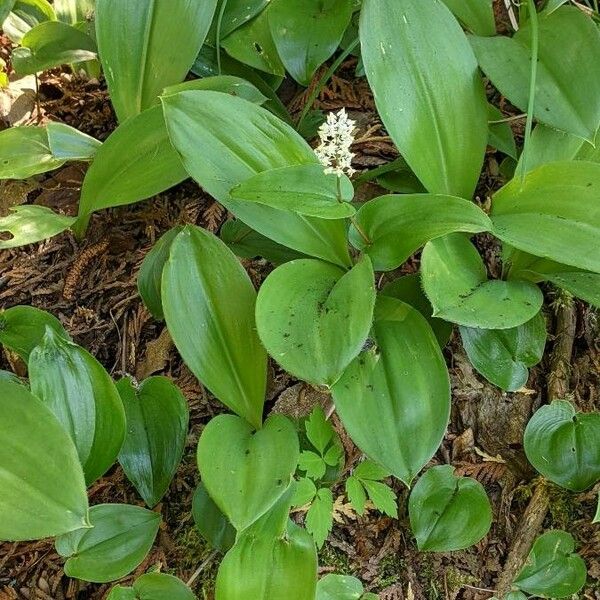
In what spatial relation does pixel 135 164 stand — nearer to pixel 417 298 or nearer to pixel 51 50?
pixel 51 50

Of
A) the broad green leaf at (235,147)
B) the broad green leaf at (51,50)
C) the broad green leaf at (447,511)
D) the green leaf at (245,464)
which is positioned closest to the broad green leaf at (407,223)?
the broad green leaf at (235,147)

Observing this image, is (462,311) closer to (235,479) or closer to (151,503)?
(235,479)

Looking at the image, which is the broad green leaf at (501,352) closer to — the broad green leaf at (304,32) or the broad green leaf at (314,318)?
the broad green leaf at (314,318)

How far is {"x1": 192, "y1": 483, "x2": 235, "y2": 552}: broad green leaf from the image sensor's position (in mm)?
1332

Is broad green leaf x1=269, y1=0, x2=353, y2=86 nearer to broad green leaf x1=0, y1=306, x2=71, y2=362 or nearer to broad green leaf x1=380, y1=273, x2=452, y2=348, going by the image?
broad green leaf x1=380, y1=273, x2=452, y2=348

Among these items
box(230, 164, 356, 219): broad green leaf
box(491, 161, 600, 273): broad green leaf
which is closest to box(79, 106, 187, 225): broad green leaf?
box(230, 164, 356, 219): broad green leaf

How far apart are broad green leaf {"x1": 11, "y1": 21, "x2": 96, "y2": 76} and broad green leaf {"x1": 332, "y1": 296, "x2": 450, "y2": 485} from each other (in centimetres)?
116

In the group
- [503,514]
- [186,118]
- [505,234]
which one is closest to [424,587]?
[503,514]

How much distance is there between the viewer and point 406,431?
3.77 feet

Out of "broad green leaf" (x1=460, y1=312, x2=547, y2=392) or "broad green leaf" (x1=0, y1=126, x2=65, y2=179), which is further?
"broad green leaf" (x1=0, y1=126, x2=65, y2=179)

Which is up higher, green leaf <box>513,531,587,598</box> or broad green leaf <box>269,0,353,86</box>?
broad green leaf <box>269,0,353,86</box>

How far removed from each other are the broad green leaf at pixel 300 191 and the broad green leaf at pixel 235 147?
0.09 metres

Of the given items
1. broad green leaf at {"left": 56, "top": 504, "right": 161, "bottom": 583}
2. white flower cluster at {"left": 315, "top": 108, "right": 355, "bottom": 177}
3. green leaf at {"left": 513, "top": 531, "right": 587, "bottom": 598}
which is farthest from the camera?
green leaf at {"left": 513, "top": 531, "right": 587, "bottom": 598}

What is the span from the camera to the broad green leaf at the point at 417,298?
1.39 m
